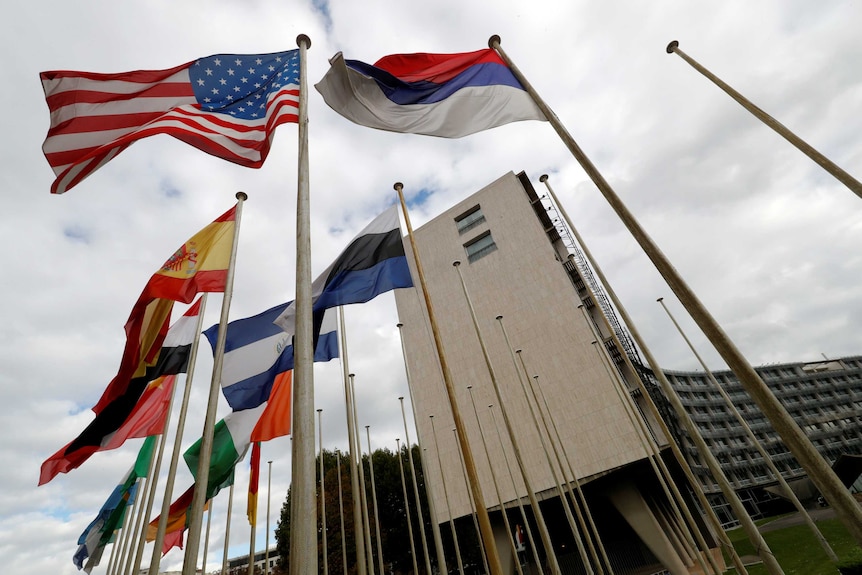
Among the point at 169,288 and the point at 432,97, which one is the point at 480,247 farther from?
the point at 169,288

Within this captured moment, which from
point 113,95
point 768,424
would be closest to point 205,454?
point 113,95

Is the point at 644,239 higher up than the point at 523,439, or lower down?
lower down

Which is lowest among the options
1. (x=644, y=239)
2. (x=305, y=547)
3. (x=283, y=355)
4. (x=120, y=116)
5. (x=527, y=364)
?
(x=305, y=547)

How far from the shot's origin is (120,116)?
294 inches

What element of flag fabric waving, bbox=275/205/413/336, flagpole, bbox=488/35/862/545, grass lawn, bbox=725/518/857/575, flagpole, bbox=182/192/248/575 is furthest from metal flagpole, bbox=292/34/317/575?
grass lawn, bbox=725/518/857/575

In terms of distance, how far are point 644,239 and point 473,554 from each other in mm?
38902

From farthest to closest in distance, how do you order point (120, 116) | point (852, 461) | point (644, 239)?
point (852, 461) → point (120, 116) → point (644, 239)

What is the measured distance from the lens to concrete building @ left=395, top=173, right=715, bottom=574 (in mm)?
28422

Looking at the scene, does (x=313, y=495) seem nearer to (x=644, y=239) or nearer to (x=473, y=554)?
(x=644, y=239)

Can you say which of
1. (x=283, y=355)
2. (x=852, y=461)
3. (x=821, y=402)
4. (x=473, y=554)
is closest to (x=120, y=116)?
(x=283, y=355)

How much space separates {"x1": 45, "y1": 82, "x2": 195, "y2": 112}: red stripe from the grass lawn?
23.1 meters

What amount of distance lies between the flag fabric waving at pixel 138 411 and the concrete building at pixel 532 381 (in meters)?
15.3

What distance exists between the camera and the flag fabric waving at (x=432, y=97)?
805 centimetres

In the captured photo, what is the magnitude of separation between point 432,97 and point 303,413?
679 centimetres
